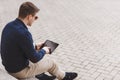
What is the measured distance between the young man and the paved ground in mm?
1465

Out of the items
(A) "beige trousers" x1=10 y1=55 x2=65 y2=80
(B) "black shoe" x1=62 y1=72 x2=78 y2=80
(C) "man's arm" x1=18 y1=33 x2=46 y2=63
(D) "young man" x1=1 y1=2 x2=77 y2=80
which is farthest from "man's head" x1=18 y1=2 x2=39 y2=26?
(B) "black shoe" x1=62 y1=72 x2=78 y2=80

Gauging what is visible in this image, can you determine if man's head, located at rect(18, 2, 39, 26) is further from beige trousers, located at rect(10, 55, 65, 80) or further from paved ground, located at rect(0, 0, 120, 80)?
paved ground, located at rect(0, 0, 120, 80)

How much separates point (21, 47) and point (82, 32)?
464 centimetres

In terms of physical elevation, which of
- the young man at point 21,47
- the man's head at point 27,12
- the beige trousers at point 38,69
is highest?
the man's head at point 27,12

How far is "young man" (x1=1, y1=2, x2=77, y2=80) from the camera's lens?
4.22 m

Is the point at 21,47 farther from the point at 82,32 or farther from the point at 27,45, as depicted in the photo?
the point at 82,32

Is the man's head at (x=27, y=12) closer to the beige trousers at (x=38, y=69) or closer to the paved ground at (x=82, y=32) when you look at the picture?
the beige trousers at (x=38, y=69)

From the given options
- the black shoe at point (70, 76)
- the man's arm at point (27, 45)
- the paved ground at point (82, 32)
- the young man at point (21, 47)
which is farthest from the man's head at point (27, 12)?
the paved ground at point (82, 32)

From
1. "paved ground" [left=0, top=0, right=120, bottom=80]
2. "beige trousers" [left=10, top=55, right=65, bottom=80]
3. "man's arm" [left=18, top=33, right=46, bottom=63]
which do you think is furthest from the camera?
"paved ground" [left=0, top=0, right=120, bottom=80]

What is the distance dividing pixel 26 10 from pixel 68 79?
→ 1.72 meters

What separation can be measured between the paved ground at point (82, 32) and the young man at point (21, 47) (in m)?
1.46

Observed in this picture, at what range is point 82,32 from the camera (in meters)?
8.73

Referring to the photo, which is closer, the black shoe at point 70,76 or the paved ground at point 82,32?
the black shoe at point 70,76

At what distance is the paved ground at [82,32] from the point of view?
6.22 metres
